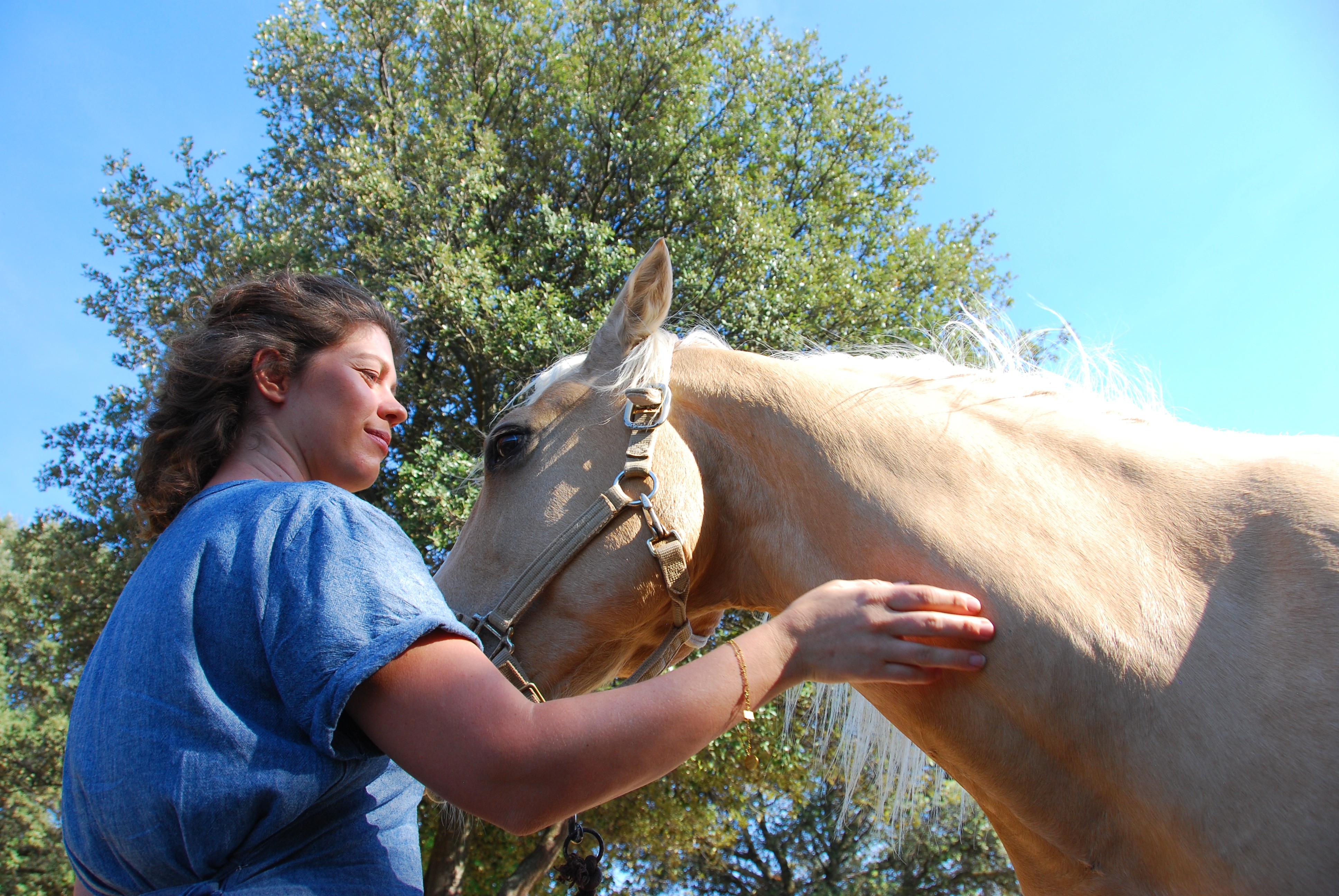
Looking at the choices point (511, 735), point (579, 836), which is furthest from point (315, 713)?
point (579, 836)

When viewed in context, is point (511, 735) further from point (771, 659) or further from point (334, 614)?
point (771, 659)

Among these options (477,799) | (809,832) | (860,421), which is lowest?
(809,832)

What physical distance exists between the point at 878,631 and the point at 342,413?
1.19 m

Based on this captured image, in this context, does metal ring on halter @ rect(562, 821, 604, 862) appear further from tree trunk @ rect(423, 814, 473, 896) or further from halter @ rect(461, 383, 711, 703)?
tree trunk @ rect(423, 814, 473, 896)

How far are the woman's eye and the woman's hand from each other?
1.01 m

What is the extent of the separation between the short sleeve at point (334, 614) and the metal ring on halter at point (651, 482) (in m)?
0.70

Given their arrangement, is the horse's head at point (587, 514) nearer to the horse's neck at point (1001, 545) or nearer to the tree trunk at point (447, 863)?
the horse's neck at point (1001, 545)

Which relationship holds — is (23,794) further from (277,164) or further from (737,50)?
(737,50)

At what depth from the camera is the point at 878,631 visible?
138 cm

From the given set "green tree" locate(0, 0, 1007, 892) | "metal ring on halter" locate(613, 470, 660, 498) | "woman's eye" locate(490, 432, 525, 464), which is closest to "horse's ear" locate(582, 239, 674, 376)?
"woman's eye" locate(490, 432, 525, 464)

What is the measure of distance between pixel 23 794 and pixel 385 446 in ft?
62.8

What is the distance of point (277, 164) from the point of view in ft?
33.9

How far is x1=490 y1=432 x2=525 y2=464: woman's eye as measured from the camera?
2082 mm

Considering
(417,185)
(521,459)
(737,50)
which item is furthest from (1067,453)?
(737,50)
